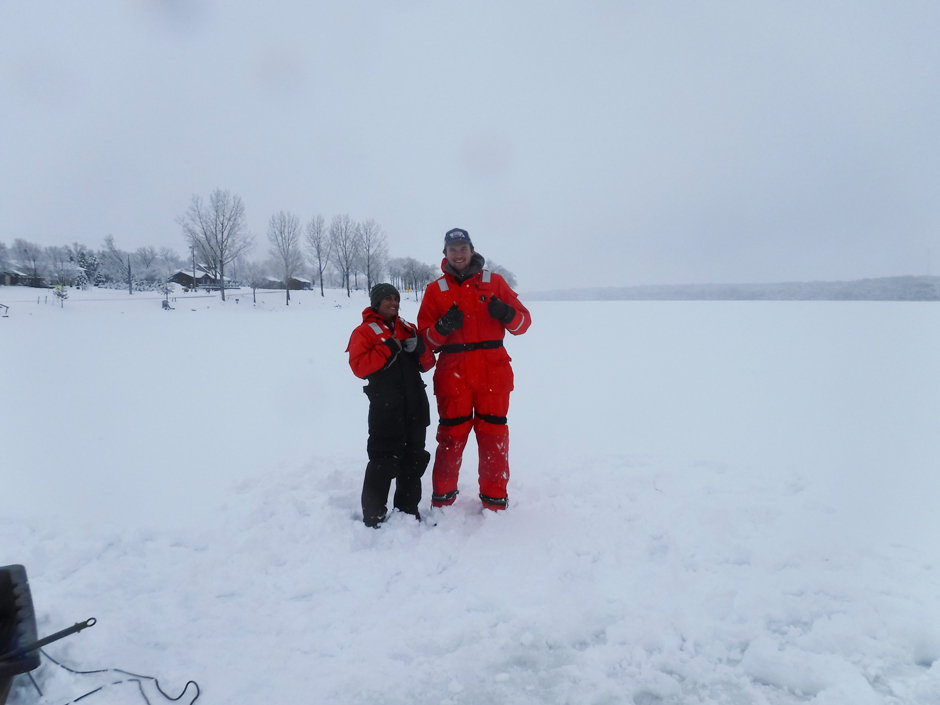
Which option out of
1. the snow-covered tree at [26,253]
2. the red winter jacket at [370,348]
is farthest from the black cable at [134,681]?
the snow-covered tree at [26,253]

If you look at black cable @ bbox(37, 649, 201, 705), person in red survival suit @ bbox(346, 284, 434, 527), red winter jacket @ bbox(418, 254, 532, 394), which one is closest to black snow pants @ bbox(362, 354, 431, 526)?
person in red survival suit @ bbox(346, 284, 434, 527)

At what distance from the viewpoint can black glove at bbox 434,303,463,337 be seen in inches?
115

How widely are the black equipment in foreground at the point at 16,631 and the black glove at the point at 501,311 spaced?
2.55 metres

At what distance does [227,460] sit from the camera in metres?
4.23

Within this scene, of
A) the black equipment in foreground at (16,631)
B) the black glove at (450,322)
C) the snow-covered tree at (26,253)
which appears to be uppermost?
the snow-covered tree at (26,253)

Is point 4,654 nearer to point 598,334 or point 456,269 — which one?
point 456,269

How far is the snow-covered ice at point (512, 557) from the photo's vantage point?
6.32ft

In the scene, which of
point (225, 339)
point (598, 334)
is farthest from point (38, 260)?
point (598, 334)

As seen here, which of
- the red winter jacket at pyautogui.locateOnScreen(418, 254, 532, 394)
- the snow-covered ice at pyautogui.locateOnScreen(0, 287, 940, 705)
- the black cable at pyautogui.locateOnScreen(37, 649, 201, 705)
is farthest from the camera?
the red winter jacket at pyautogui.locateOnScreen(418, 254, 532, 394)

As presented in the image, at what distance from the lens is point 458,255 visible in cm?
312

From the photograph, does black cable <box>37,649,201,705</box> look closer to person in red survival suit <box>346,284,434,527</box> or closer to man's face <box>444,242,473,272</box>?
person in red survival suit <box>346,284,434,527</box>

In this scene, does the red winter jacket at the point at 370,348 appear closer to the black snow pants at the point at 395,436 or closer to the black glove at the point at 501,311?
the black snow pants at the point at 395,436

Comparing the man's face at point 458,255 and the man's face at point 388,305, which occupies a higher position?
the man's face at point 458,255

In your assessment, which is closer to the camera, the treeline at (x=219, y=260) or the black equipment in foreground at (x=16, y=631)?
the black equipment in foreground at (x=16, y=631)
